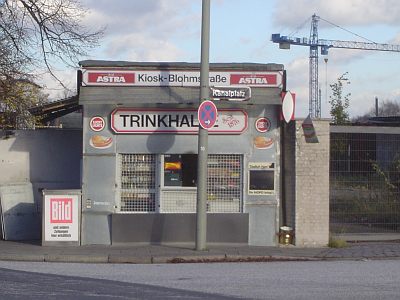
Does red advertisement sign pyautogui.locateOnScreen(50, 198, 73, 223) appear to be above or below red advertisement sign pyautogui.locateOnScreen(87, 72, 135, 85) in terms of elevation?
below

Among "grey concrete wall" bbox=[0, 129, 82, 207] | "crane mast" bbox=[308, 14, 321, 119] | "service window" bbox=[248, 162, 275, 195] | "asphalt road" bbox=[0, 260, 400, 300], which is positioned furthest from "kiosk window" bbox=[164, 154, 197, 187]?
"crane mast" bbox=[308, 14, 321, 119]

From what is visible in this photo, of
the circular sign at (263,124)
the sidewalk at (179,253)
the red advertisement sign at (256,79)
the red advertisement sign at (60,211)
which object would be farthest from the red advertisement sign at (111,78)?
the sidewalk at (179,253)

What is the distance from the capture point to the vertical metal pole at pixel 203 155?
50.7ft

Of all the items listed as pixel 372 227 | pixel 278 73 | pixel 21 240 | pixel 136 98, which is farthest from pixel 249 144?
pixel 21 240

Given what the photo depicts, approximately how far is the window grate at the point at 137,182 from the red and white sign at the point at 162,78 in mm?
1706

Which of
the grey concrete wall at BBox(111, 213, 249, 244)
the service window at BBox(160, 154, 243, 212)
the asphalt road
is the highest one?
the service window at BBox(160, 154, 243, 212)

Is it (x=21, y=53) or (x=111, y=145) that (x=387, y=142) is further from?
(x=21, y=53)

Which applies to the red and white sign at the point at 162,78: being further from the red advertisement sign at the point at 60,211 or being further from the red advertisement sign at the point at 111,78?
the red advertisement sign at the point at 60,211

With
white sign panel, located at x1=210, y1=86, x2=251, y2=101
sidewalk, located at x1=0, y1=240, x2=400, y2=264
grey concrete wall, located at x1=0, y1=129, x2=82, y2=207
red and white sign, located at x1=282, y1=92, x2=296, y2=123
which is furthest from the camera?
grey concrete wall, located at x1=0, y1=129, x2=82, y2=207

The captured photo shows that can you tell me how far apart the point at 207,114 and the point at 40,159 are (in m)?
5.45

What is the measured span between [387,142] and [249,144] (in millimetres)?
3939

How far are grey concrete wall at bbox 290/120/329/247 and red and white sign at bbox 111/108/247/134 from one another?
4.58ft

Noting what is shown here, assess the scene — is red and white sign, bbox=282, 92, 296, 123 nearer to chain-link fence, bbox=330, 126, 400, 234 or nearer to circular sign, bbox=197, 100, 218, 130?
chain-link fence, bbox=330, 126, 400, 234

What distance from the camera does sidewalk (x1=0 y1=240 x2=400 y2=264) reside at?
14977 mm
